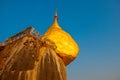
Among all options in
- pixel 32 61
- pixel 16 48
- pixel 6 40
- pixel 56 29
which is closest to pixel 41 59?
pixel 32 61

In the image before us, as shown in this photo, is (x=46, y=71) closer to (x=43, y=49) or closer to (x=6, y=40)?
(x=43, y=49)

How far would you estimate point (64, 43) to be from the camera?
18.9 m

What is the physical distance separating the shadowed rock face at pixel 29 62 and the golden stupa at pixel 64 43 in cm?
229

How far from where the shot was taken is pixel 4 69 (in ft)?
45.1

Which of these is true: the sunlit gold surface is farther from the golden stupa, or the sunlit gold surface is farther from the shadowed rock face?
the shadowed rock face

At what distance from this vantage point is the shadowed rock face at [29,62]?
43.2ft

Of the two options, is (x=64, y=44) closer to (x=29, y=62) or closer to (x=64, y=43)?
(x=64, y=43)

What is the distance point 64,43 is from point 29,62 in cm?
578

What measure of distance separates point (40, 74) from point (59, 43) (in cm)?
539

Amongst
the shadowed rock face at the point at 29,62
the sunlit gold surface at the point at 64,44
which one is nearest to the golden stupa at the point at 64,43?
the sunlit gold surface at the point at 64,44

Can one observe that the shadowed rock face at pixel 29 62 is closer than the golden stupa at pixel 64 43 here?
Yes

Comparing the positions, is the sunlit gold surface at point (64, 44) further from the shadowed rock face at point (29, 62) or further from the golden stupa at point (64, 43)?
the shadowed rock face at point (29, 62)

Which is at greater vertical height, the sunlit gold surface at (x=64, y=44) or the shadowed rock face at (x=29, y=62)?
the sunlit gold surface at (x=64, y=44)

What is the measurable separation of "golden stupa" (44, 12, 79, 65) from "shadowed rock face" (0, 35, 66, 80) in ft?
7.53
